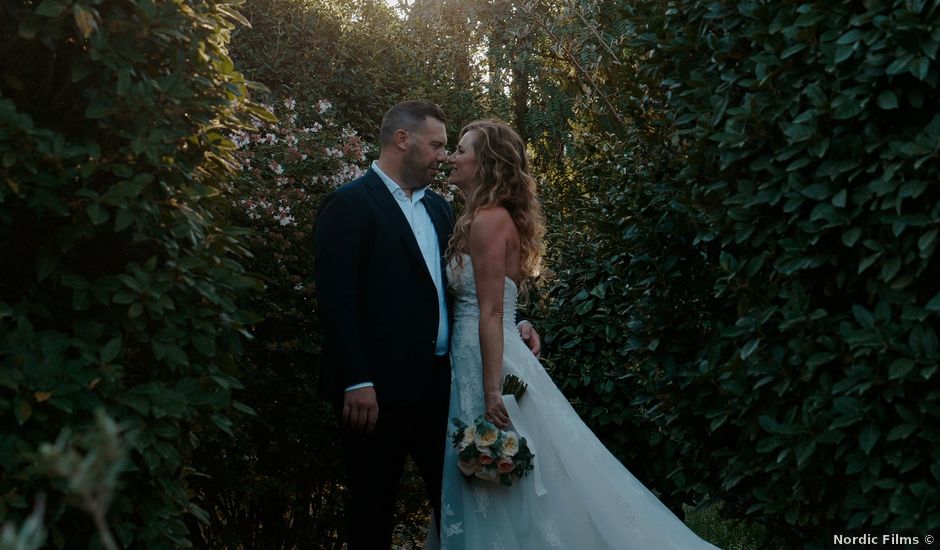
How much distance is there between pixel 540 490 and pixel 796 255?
67.8 inches

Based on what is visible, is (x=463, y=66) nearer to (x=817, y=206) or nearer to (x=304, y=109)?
(x=304, y=109)

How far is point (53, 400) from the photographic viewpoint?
2.61 metres

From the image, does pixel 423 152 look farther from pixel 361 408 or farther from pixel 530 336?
pixel 361 408

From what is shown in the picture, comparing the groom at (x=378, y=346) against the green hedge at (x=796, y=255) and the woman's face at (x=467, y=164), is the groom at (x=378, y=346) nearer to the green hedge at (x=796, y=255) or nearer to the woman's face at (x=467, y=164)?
the woman's face at (x=467, y=164)

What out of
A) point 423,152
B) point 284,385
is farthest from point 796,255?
point 284,385

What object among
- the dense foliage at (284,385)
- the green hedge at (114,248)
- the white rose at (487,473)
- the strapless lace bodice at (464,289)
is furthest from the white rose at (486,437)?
the dense foliage at (284,385)

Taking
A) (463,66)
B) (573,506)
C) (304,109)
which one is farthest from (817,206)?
(463,66)

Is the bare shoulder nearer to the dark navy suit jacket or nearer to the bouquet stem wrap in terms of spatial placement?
the dark navy suit jacket

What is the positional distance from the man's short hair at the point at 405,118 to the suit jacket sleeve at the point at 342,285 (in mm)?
485

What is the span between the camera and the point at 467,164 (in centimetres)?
469

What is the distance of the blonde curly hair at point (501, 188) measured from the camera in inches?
179

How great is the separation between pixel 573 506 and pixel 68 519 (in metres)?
2.29

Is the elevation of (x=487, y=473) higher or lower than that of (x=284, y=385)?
lower

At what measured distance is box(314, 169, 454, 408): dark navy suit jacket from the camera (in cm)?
419
